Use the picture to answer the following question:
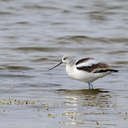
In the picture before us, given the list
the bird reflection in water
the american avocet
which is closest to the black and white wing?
the american avocet

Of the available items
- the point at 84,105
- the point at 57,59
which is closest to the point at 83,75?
the point at 84,105

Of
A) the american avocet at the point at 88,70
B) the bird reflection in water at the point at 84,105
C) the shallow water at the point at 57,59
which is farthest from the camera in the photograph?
the american avocet at the point at 88,70

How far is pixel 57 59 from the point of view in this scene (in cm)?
1415

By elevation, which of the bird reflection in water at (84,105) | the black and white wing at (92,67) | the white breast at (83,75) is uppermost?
the black and white wing at (92,67)

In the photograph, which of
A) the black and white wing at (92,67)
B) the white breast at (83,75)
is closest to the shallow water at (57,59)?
the white breast at (83,75)

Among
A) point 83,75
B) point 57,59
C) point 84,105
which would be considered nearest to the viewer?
point 84,105

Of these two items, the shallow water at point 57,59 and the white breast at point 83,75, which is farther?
the white breast at point 83,75

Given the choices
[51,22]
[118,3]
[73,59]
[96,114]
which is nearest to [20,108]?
[96,114]

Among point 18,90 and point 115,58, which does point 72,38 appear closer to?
point 115,58

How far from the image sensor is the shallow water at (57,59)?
299 inches

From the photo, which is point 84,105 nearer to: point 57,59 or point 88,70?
point 88,70

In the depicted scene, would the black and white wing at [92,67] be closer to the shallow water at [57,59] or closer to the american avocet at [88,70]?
the american avocet at [88,70]

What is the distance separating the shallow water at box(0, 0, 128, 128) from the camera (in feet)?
24.9

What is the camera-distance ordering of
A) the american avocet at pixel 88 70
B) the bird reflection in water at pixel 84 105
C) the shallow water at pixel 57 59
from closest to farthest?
the bird reflection in water at pixel 84 105 < the shallow water at pixel 57 59 < the american avocet at pixel 88 70
